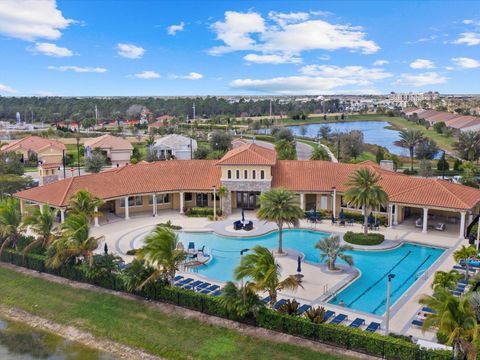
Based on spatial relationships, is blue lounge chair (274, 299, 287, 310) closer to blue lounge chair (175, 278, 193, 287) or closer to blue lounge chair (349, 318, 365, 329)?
blue lounge chair (349, 318, 365, 329)

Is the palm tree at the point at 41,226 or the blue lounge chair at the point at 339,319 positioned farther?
the palm tree at the point at 41,226

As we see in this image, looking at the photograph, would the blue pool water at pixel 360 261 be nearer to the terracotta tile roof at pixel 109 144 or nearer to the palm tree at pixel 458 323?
the palm tree at pixel 458 323

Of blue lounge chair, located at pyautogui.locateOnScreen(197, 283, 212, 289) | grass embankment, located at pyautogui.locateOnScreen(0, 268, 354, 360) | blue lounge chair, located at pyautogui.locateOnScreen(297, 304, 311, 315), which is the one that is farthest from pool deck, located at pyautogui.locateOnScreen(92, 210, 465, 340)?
grass embankment, located at pyautogui.locateOnScreen(0, 268, 354, 360)

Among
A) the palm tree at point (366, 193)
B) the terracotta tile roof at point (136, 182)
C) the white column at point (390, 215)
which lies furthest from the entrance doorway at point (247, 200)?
the white column at point (390, 215)

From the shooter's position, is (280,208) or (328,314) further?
(280,208)

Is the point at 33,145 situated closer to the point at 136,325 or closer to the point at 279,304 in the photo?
the point at 136,325

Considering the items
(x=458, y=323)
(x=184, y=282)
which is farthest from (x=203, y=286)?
(x=458, y=323)
